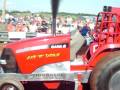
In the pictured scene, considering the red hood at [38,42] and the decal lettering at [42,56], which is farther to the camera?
the red hood at [38,42]

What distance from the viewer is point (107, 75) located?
7531 millimetres

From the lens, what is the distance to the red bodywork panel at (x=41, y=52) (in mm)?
7887

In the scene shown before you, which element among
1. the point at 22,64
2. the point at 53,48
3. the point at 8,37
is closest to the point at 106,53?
the point at 53,48

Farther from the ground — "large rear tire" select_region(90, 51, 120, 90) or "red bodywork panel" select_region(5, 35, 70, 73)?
"red bodywork panel" select_region(5, 35, 70, 73)

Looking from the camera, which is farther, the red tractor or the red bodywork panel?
the red bodywork panel

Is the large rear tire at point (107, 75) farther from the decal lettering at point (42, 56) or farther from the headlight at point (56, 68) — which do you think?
the decal lettering at point (42, 56)

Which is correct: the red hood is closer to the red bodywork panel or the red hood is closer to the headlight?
the red bodywork panel

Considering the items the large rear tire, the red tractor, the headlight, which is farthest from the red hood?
the large rear tire

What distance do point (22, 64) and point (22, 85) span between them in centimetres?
37

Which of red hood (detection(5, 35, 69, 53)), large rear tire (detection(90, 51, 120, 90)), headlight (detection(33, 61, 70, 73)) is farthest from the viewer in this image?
red hood (detection(5, 35, 69, 53))

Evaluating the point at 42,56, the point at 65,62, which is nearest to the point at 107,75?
the point at 65,62

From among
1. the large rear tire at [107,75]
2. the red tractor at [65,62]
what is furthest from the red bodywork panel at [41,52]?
the large rear tire at [107,75]

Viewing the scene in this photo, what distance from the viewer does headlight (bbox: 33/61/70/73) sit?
7821mm

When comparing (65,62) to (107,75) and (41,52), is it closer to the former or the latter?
(41,52)
